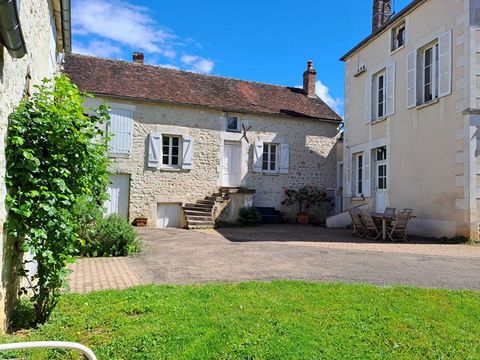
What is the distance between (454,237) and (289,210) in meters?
7.35

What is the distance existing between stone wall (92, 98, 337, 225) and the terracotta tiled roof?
13.9 inches

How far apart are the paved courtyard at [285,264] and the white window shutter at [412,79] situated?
4323mm

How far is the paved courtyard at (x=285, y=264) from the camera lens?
214 inches

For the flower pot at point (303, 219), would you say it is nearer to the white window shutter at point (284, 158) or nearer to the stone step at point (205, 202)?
the white window shutter at point (284, 158)

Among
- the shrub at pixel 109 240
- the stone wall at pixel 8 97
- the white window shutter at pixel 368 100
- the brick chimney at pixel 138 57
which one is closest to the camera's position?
the stone wall at pixel 8 97

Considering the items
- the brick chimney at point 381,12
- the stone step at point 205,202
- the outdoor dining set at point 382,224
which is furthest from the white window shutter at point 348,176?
the stone step at point 205,202

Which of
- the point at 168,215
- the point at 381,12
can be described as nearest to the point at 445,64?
the point at 381,12

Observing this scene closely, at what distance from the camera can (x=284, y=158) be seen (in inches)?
643

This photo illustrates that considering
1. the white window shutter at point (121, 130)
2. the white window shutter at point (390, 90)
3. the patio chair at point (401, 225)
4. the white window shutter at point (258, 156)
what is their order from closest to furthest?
the patio chair at point (401, 225) → the white window shutter at point (390, 90) → the white window shutter at point (121, 130) → the white window shutter at point (258, 156)

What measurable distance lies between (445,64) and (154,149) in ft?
31.4

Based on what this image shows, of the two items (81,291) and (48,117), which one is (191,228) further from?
(48,117)

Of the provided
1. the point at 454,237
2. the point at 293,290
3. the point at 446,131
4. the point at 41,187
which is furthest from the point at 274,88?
the point at 41,187

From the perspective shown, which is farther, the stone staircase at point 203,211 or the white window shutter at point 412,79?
the stone staircase at point 203,211

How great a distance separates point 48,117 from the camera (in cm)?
337
